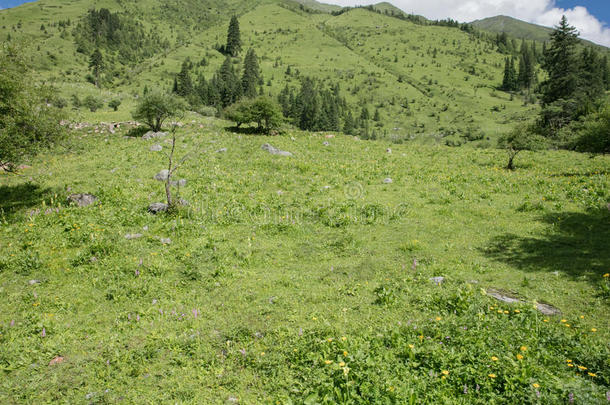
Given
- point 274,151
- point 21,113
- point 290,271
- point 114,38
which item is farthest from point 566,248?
point 114,38

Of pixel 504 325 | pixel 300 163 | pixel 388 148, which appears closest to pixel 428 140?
pixel 388 148

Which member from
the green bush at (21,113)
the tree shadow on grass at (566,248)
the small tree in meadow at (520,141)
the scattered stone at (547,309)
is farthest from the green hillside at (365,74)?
the scattered stone at (547,309)

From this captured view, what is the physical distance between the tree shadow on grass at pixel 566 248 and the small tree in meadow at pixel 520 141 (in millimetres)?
12872

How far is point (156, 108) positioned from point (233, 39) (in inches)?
6127

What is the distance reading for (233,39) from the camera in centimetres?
16325

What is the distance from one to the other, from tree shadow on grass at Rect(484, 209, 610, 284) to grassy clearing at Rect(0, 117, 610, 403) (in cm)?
9

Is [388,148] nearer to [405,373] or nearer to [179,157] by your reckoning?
[179,157]

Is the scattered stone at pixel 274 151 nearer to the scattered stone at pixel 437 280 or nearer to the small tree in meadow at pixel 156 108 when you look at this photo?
the small tree in meadow at pixel 156 108

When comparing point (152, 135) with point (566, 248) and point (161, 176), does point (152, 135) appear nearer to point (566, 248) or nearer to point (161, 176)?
point (161, 176)

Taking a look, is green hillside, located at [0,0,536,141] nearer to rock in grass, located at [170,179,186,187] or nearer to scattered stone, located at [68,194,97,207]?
rock in grass, located at [170,179,186,187]

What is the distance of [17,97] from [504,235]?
22.9 metres

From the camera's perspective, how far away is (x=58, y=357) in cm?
759

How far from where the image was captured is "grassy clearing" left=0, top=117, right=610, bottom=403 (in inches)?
252

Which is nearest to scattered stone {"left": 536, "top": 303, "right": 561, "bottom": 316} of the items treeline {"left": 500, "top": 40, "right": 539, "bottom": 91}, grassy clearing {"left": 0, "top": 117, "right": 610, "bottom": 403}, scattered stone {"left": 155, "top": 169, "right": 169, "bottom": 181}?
grassy clearing {"left": 0, "top": 117, "right": 610, "bottom": 403}
